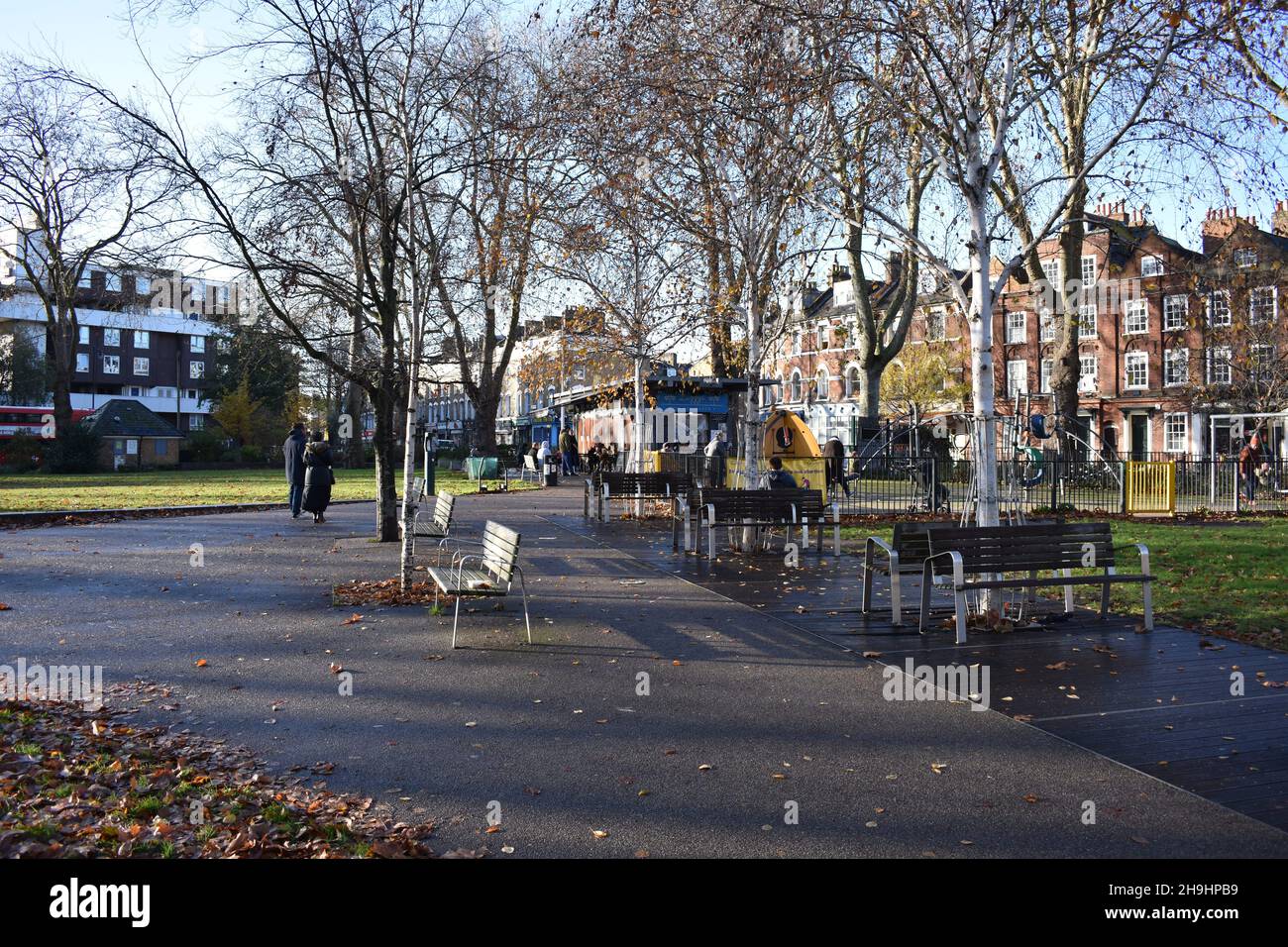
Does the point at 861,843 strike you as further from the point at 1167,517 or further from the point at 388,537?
the point at 1167,517

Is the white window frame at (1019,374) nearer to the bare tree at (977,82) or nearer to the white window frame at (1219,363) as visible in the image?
the white window frame at (1219,363)

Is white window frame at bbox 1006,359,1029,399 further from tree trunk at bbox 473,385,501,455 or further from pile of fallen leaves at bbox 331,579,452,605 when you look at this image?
pile of fallen leaves at bbox 331,579,452,605

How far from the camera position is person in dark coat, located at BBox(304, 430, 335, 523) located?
20.0 m

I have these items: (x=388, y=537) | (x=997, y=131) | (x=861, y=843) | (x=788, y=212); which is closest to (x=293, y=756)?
(x=861, y=843)

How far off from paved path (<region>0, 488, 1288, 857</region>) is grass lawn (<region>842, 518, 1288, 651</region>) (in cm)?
373

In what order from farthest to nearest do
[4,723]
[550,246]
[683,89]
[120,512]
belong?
[120,512], [550,246], [683,89], [4,723]

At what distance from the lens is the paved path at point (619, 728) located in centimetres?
454

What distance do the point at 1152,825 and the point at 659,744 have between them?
8.16 ft

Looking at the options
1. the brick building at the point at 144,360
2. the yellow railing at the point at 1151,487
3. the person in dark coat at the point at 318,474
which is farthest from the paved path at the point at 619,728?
the brick building at the point at 144,360

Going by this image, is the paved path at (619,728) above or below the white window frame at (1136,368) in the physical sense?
below

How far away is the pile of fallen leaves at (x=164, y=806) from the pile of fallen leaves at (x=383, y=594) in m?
4.72

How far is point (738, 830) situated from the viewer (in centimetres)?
453

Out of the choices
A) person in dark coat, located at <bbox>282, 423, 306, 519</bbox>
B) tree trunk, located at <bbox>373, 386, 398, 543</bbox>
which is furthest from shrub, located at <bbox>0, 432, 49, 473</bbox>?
tree trunk, located at <bbox>373, 386, 398, 543</bbox>

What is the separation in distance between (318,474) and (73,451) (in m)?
34.3
